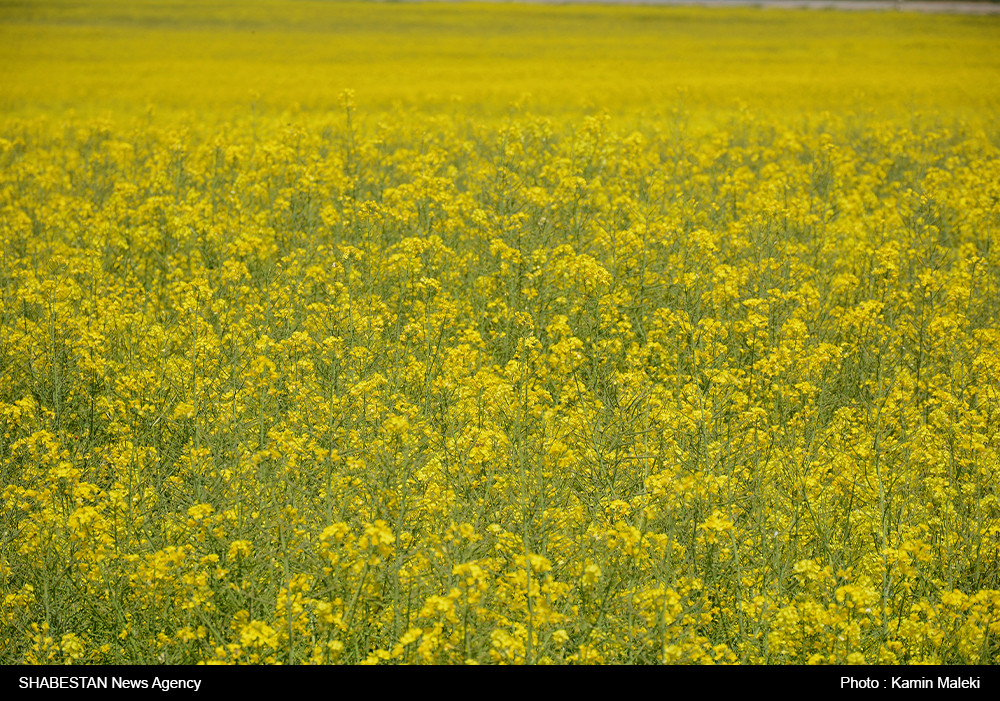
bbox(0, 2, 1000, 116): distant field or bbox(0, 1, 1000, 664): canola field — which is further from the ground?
bbox(0, 2, 1000, 116): distant field

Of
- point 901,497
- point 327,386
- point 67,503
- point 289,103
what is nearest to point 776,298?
point 901,497

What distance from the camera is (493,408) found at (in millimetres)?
5621

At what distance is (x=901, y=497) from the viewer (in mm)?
5383

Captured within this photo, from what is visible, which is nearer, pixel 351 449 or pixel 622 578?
pixel 622 578

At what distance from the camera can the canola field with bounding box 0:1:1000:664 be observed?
426 centimetres

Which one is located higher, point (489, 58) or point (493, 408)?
point (489, 58)

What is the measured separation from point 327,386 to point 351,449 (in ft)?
4.15

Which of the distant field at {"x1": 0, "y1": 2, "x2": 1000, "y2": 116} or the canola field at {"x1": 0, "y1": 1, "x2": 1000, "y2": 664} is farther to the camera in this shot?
the distant field at {"x1": 0, "y1": 2, "x2": 1000, "y2": 116}

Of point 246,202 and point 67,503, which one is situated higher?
point 246,202

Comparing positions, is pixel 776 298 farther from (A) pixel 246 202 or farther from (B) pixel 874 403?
(A) pixel 246 202

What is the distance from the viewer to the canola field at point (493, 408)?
4262 millimetres

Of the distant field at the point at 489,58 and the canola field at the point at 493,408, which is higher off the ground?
the distant field at the point at 489,58

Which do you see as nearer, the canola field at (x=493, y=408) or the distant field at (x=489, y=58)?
the canola field at (x=493, y=408)

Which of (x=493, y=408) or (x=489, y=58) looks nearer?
(x=493, y=408)
